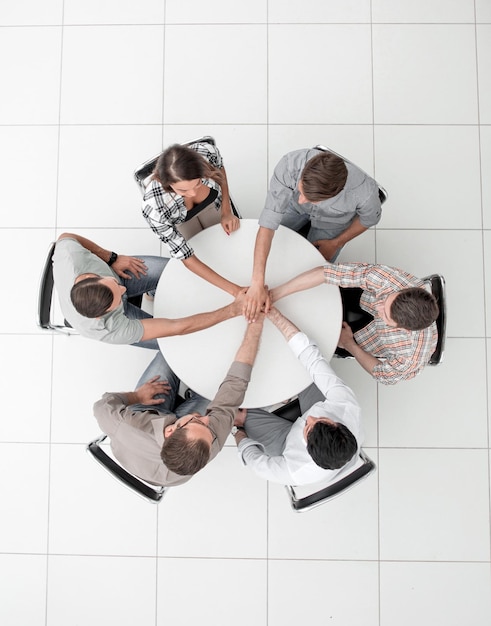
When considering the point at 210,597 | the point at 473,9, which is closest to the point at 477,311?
the point at 473,9

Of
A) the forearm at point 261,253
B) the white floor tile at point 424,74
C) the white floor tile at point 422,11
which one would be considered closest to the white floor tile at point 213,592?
the forearm at point 261,253

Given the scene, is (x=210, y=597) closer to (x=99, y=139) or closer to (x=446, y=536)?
(x=446, y=536)

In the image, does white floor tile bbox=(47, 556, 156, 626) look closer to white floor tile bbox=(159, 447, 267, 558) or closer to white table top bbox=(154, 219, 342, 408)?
white floor tile bbox=(159, 447, 267, 558)

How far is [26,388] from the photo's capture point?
8.80 ft

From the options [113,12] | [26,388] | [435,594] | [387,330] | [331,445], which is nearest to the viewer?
[331,445]

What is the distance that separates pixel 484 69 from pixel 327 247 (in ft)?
5.14

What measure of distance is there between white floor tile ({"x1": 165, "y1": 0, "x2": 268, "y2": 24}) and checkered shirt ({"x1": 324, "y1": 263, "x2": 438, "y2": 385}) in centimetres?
174

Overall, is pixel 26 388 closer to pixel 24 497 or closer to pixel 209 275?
pixel 24 497

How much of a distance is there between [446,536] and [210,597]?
1.34 meters

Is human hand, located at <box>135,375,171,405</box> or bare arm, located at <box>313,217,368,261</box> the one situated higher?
bare arm, located at <box>313,217,368,261</box>

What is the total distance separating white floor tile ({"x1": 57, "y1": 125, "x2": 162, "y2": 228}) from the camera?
2742 millimetres

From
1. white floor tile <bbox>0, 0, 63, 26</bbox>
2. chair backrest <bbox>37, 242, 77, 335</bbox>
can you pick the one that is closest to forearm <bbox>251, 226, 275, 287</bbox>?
chair backrest <bbox>37, 242, 77, 335</bbox>

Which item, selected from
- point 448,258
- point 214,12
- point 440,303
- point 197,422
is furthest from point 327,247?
point 214,12

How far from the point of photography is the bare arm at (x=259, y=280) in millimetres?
1941
